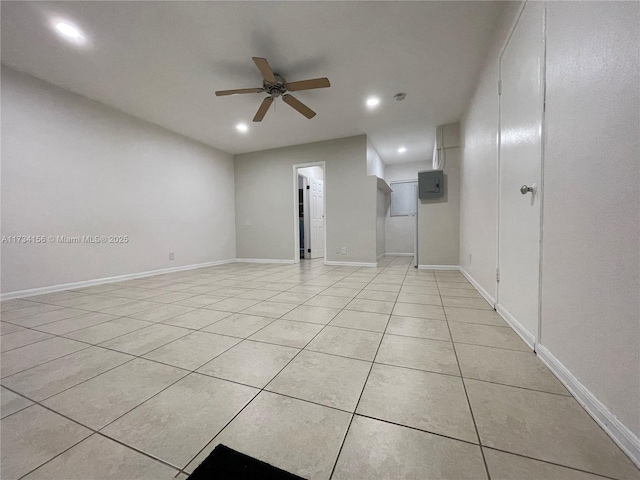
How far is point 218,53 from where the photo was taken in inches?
98.3

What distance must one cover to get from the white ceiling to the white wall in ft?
4.64

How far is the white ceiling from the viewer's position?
2035mm

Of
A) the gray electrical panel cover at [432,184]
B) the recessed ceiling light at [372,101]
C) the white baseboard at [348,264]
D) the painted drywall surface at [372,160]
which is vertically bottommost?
the white baseboard at [348,264]

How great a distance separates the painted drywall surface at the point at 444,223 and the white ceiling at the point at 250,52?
951 millimetres

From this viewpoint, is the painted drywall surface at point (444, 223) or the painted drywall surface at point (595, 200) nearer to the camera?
the painted drywall surface at point (595, 200)

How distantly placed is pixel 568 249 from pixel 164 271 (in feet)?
16.6

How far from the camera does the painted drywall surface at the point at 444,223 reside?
4121 mm

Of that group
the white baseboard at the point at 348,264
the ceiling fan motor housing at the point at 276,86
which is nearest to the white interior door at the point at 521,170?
the ceiling fan motor housing at the point at 276,86

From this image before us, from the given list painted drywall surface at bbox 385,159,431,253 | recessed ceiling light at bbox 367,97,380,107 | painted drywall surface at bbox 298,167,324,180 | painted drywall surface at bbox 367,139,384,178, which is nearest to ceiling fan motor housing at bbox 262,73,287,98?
recessed ceiling light at bbox 367,97,380,107

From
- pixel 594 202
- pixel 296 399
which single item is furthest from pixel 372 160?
pixel 296 399

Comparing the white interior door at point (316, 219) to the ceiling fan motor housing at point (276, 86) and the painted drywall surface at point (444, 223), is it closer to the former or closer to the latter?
the painted drywall surface at point (444, 223)

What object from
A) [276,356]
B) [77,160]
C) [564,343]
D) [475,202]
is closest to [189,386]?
[276,356]

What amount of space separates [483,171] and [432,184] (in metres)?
1.62

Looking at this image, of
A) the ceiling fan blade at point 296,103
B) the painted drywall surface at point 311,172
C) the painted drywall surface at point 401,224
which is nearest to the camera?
the ceiling fan blade at point 296,103
